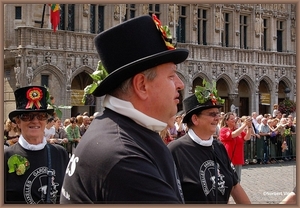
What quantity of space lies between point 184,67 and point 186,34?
4.46ft

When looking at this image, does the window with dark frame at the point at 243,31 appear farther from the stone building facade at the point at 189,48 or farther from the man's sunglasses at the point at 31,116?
the man's sunglasses at the point at 31,116

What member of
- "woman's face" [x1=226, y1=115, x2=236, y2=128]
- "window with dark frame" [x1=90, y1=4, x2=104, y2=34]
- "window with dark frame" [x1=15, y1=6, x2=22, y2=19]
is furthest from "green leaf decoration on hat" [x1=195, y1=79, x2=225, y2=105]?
"window with dark frame" [x1=90, y1=4, x2=104, y2=34]

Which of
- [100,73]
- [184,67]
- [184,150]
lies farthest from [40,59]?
[100,73]

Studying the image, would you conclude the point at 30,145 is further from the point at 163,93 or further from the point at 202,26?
the point at 202,26

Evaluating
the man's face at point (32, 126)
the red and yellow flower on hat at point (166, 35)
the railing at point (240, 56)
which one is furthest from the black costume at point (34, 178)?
the railing at point (240, 56)

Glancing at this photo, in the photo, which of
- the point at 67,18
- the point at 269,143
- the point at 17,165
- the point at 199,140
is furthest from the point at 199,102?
the point at 67,18

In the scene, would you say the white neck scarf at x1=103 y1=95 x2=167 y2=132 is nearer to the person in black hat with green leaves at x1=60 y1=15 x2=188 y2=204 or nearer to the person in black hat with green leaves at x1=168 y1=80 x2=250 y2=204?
the person in black hat with green leaves at x1=60 y1=15 x2=188 y2=204

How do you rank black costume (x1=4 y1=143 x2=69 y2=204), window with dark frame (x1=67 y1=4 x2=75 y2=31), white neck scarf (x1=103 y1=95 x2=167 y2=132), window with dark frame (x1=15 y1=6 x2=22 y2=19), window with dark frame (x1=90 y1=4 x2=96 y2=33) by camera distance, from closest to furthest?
white neck scarf (x1=103 y1=95 x2=167 y2=132) < black costume (x1=4 y1=143 x2=69 y2=204) < window with dark frame (x1=15 y1=6 x2=22 y2=19) < window with dark frame (x1=67 y1=4 x2=75 y2=31) < window with dark frame (x1=90 y1=4 x2=96 y2=33)

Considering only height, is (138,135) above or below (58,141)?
above

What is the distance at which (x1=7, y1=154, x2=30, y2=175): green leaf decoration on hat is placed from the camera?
3667 millimetres

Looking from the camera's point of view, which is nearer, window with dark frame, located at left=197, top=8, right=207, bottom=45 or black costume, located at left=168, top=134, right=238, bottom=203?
black costume, located at left=168, top=134, right=238, bottom=203

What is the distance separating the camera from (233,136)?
7586mm

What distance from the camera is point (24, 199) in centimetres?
361

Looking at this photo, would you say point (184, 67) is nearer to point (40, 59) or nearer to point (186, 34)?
point (186, 34)
